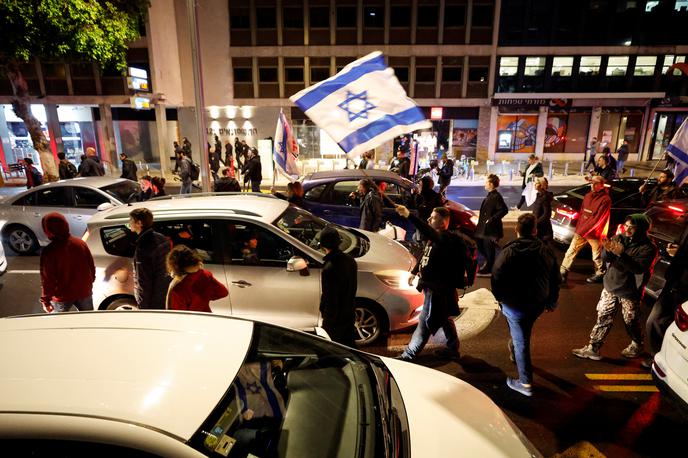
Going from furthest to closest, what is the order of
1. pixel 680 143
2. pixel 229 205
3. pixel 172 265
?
pixel 680 143, pixel 229 205, pixel 172 265

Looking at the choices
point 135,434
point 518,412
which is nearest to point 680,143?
point 518,412

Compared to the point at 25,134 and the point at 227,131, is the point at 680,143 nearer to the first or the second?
the point at 227,131

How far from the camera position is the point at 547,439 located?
12.6 feet

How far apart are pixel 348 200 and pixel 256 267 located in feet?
13.8

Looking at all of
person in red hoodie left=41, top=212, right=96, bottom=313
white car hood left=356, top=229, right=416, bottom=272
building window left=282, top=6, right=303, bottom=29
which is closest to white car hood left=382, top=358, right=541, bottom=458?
white car hood left=356, top=229, right=416, bottom=272

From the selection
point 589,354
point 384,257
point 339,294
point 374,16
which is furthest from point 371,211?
point 374,16

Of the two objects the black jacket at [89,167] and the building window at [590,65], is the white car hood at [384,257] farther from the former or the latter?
the building window at [590,65]

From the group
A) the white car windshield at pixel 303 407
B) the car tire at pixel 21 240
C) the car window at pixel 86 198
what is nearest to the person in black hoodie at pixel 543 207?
the white car windshield at pixel 303 407

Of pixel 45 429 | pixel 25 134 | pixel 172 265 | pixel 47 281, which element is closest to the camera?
pixel 45 429

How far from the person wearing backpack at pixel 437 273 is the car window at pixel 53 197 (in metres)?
7.61

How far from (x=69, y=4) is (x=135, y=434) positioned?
1691 cm

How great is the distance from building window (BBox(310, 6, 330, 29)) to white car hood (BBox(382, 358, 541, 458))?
2836cm

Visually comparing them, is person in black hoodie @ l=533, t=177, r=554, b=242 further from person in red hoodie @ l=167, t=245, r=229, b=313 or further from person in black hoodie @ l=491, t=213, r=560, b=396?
person in red hoodie @ l=167, t=245, r=229, b=313

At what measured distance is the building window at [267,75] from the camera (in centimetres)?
2849
